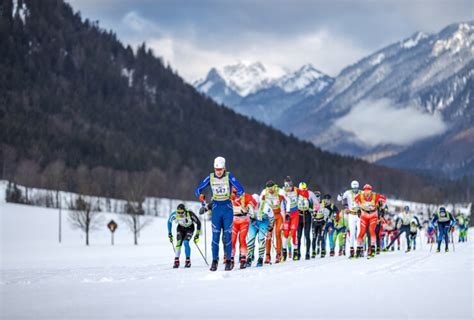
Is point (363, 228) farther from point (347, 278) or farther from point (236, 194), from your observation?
point (347, 278)

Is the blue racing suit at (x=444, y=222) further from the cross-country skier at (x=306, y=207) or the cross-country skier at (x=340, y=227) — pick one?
the cross-country skier at (x=306, y=207)

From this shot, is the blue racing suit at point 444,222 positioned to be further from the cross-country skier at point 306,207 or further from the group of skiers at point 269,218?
the cross-country skier at point 306,207

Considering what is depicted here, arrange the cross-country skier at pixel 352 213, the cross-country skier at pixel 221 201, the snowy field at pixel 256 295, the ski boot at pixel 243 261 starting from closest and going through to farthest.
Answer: the snowy field at pixel 256 295
the cross-country skier at pixel 221 201
the ski boot at pixel 243 261
the cross-country skier at pixel 352 213

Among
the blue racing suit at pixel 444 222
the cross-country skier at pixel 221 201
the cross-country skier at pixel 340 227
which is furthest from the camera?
the cross-country skier at pixel 340 227

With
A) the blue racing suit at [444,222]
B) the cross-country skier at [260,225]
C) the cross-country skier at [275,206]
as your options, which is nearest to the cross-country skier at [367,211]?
the cross-country skier at [275,206]

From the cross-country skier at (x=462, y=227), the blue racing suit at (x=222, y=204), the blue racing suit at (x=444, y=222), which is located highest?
the blue racing suit at (x=222, y=204)

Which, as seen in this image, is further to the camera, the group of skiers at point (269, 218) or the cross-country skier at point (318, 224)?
the cross-country skier at point (318, 224)

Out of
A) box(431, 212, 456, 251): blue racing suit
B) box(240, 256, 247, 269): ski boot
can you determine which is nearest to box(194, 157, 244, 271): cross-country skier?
box(240, 256, 247, 269): ski boot

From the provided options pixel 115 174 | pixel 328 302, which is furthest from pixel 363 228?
pixel 115 174

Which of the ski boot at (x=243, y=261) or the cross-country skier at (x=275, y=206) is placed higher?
the cross-country skier at (x=275, y=206)

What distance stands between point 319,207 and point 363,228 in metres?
2.23

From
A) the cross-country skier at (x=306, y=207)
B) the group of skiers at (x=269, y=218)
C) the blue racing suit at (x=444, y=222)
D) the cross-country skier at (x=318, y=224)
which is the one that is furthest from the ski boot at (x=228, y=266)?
the blue racing suit at (x=444, y=222)

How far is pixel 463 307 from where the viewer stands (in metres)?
9.65


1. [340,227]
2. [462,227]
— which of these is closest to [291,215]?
[340,227]
